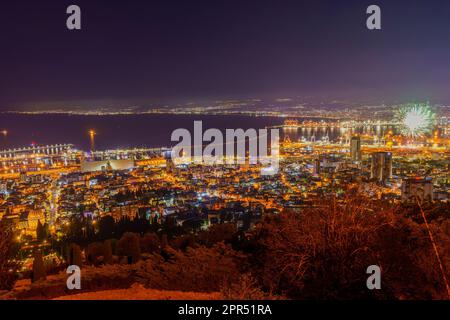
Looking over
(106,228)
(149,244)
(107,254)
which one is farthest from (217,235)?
(106,228)

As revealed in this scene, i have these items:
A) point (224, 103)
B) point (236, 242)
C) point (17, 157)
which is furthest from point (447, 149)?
point (224, 103)

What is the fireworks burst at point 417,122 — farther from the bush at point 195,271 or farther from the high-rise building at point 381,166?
the bush at point 195,271

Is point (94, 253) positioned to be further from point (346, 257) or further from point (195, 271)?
point (346, 257)

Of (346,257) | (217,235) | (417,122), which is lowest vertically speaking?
(217,235)

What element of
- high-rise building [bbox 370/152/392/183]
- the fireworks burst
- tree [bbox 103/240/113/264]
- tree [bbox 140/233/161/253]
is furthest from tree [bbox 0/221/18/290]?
the fireworks burst

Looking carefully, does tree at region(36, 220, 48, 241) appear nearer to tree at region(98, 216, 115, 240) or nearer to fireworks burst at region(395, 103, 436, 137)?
tree at region(98, 216, 115, 240)

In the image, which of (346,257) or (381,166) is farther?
(381,166)
